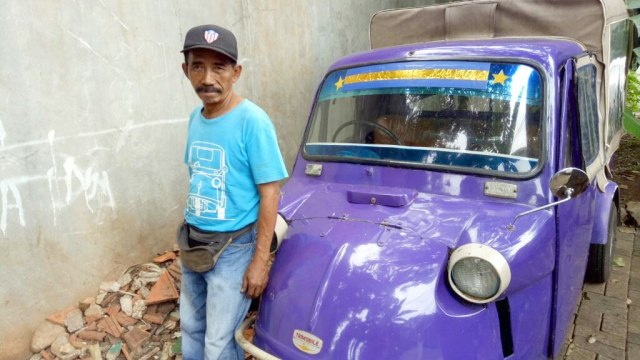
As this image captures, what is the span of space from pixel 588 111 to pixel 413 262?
66.5 inches

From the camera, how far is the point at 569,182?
6.12 ft

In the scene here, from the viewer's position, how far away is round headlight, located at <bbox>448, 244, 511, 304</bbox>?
1678mm

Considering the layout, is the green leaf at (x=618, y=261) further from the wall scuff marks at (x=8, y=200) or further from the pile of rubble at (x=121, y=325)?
the wall scuff marks at (x=8, y=200)

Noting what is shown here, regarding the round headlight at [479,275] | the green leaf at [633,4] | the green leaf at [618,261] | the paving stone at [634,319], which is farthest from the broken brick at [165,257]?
the green leaf at [633,4]

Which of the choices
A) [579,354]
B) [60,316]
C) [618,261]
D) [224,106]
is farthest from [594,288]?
[60,316]

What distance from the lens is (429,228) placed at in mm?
1947

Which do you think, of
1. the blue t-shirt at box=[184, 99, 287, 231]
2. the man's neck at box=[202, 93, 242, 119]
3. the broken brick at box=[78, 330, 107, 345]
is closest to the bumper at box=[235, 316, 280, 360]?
the blue t-shirt at box=[184, 99, 287, 231]

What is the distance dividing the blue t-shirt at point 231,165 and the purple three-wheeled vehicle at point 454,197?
0.35 metres

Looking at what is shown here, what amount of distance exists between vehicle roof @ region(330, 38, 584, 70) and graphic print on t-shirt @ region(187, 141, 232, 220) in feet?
4.36

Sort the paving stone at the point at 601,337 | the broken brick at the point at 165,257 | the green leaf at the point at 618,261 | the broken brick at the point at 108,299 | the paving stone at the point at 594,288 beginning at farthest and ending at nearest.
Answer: the green leaf at the point at 618,261 < the broken brick at the point at 165,257 < the paving stone at the point at 594,288 < the broken brick at the point at 108,299 < the paving stone at the point at 601,337

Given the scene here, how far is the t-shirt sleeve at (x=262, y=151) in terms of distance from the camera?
1752 mm

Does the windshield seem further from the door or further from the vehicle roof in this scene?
the door

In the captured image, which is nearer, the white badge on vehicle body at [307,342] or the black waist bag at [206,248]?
the white badge on vehicle body at [307,342]

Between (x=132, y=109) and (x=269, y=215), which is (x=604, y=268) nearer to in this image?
(x=269, y=215)
